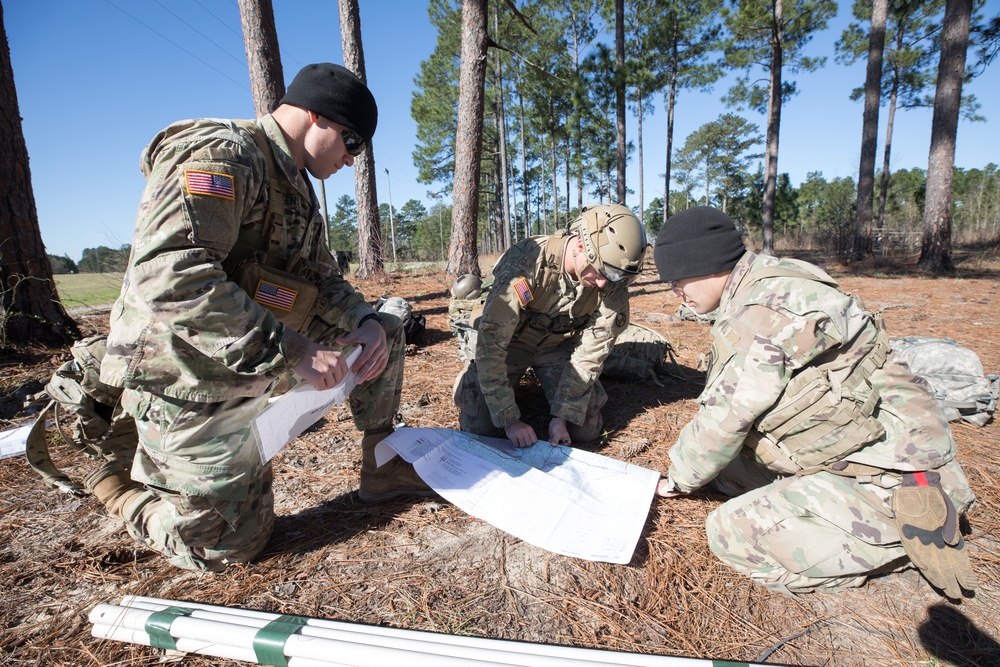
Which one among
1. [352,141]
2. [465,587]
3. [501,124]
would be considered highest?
[501,124]

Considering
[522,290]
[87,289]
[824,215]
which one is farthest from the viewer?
[824,215]

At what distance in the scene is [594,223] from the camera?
2.44 meters

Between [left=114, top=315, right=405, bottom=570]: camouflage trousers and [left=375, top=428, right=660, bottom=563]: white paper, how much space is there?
0.54 meters

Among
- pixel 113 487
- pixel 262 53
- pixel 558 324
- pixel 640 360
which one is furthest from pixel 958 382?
pixel 262 53

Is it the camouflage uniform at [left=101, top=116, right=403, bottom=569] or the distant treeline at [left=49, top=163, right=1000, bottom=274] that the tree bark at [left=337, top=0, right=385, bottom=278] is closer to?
the distant treeline at [left=49, top=163, right=1000, bottom=274]

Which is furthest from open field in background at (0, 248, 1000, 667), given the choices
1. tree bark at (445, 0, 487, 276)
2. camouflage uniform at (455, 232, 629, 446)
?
tree bark at (445, 0, 487, 276)

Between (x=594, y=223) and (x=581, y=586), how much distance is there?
5.44 feet

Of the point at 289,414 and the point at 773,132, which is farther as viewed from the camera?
the point at 773,132

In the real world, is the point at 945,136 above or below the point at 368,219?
above

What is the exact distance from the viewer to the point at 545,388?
2945mm

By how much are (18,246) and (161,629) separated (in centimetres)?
391

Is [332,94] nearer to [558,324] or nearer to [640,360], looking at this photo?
[558,324]

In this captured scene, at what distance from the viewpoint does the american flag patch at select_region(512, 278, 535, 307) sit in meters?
2.48

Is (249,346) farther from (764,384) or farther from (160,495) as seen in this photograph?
(764,384)
